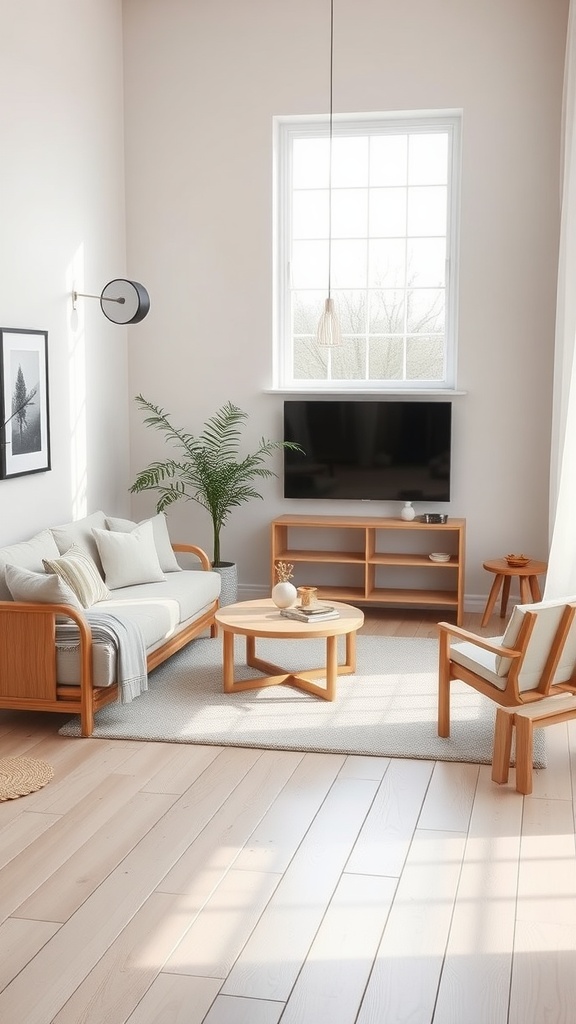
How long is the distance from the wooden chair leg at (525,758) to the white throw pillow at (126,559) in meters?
2.60

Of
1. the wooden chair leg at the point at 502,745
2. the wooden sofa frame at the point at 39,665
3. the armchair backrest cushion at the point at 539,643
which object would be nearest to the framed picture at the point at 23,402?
the wooden sofa frame at the point at 39,665

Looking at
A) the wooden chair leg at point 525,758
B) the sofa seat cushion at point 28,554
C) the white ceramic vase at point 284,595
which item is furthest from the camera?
the white ceramic vase at point 284,595

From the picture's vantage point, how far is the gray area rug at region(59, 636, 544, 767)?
15.2ft

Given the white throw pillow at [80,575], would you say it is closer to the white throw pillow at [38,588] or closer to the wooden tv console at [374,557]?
the white throw pillow at [38,588]

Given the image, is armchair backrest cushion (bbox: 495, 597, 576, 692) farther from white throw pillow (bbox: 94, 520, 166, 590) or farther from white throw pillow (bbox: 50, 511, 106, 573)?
white throw pillow (bbox: 50, 511, 106, 573)

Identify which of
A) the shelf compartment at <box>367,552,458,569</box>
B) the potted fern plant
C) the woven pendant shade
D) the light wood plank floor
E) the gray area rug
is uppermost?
the woven pendant shade

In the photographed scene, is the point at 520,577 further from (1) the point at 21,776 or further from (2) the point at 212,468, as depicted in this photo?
(1) the point at 21,776

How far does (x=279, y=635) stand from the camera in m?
5.09

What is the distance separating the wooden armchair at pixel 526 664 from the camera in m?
4.13

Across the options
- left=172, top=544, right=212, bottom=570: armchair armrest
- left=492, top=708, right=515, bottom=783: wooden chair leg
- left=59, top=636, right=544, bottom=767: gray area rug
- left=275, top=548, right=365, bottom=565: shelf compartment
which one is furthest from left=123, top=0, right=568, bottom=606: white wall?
left=492, top=708, right=515, bottom=783: wooden chair leg

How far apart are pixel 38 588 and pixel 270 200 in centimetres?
357

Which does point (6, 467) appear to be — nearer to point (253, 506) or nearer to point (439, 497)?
point (253, 506)

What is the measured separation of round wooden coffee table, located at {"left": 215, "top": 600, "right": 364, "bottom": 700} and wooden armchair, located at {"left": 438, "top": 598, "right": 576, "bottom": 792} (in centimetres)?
85

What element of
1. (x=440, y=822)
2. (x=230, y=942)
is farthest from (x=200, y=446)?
(x=230, y=942)
